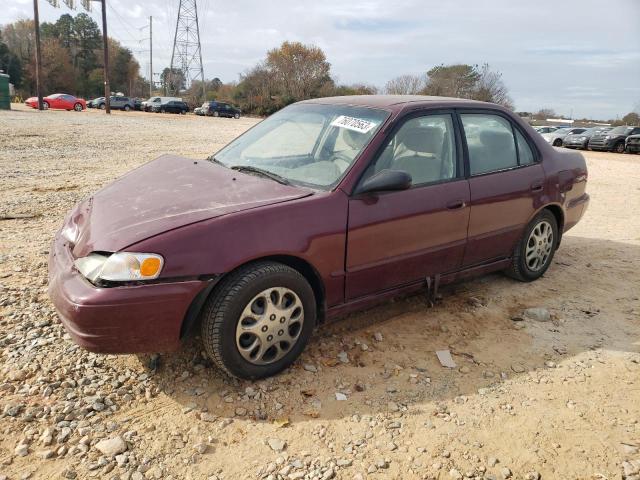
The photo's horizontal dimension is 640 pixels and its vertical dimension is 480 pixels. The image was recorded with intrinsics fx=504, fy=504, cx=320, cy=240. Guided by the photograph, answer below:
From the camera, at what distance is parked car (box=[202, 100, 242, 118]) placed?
4538 cm

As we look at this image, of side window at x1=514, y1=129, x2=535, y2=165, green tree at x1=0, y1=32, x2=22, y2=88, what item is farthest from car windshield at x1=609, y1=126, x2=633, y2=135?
green tree at x1=0, y1=32, x2=22, y2=88

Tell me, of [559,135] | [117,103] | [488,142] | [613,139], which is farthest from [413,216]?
[117,103]

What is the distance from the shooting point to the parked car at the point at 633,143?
23812mm

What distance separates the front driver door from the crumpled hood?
1.60ft

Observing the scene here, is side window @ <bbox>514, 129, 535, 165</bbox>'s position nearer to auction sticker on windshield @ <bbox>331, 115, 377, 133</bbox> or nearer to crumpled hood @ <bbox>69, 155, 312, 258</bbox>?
auction sticker on windshield @ <bbox>331, 115, 377, 133</bbox>

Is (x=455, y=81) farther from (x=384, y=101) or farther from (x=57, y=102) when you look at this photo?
(x=384, y=101)

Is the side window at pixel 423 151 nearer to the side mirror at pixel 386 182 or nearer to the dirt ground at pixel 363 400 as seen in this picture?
the side mirror at pixel 386 182

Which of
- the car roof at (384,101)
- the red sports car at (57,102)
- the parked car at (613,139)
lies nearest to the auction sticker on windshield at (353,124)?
the car roof at (384,101)

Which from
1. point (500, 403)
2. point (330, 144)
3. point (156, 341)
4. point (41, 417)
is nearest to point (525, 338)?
point (500, 403)

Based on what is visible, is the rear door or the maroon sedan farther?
the rear door

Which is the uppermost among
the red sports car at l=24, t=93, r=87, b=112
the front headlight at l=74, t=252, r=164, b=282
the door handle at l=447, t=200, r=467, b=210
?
the red sports car at l=24, t=93, r=87, b=112

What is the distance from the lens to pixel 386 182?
10.1 feet

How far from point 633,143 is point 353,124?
25.3 meters

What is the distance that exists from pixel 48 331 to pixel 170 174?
51.9 inches
